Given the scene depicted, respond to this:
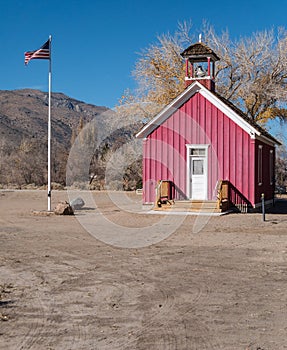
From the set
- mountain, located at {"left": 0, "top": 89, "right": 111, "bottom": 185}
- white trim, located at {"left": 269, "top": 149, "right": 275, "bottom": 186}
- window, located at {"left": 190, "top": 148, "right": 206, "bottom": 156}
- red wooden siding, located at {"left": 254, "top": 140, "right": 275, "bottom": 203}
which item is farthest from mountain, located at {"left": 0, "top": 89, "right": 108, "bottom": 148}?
window, located at {"left": 190, "top": 148, "right": 206, "bottom": 156}

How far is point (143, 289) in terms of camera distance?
9320 millimetres

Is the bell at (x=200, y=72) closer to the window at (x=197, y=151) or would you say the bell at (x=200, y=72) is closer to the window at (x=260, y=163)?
the window at (x=197, y=151)

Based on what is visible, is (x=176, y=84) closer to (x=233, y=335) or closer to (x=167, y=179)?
(x=167, y=179)

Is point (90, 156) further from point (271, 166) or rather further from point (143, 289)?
point (143, 289)

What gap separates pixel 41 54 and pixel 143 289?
17.2 meters

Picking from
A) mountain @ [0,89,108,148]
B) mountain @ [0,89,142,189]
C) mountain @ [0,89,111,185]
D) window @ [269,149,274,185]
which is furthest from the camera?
mountain @ [0,89,108,148]

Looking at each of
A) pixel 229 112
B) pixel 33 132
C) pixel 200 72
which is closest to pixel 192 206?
pixel 229 112

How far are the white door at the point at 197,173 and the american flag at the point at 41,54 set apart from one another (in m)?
7.37

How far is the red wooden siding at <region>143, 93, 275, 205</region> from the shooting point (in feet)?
79.6

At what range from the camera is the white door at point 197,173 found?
2483cm

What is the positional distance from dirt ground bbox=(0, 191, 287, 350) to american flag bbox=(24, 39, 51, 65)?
905 centimetres

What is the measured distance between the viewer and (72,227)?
766 inches

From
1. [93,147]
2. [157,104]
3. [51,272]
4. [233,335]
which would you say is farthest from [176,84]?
[233,335]

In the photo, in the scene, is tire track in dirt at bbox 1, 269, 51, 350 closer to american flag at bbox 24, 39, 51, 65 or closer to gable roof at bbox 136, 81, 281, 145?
gable roof at bbox 136, 81, 281, 145
